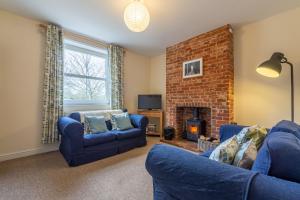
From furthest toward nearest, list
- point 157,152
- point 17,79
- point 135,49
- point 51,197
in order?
1. point 135,49
2. point 17,79
3. point 51,197
4. point 157,152

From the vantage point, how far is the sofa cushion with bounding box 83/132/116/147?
2637mm

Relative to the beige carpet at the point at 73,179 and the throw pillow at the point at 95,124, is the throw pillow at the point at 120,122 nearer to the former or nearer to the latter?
the throw pillow at the point at 95,124

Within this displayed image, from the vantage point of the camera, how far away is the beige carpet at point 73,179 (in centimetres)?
175

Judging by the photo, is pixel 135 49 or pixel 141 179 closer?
pixel 141 179

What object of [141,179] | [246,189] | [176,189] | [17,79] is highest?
[17,79]

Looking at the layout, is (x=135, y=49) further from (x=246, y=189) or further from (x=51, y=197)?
(x=246, y=189)

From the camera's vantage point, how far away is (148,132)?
4.59 m

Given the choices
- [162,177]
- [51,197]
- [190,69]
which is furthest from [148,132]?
[162,177]

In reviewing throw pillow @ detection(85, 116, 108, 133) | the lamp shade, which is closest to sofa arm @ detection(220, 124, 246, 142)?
the lamp shade

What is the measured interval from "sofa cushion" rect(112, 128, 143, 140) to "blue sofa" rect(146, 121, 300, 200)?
2.14m

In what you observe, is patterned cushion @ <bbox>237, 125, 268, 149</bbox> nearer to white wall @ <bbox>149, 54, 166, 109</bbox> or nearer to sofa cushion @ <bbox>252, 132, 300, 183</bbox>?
sofa cushion @ <bbox>252, 132, 300, 183</bbox>

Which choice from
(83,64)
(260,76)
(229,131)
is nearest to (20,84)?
(83,64)

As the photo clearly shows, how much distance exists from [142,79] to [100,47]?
154 centimetres

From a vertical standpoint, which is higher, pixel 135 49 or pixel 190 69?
pixel 135 49
